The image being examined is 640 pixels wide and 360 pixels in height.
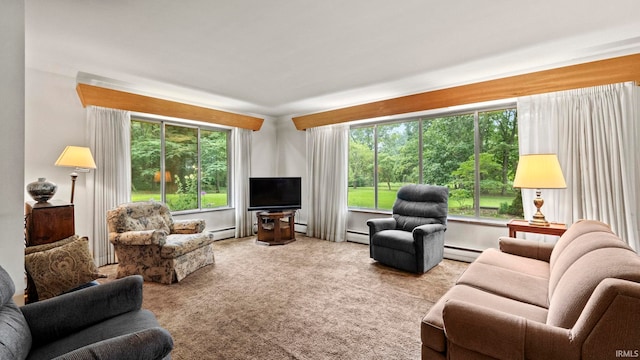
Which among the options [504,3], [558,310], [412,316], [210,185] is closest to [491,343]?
[558,310]

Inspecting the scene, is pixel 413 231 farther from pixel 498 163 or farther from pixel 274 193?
pixel 274 193

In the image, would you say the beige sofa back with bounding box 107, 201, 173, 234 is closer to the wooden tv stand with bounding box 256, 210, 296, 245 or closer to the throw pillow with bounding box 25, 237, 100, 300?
the throw pillow with bounding box 25, 237, 100, 300

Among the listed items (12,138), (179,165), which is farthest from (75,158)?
(179,165)

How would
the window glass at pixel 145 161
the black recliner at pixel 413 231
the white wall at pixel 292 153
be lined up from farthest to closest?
the white wall at pixel 292 153 → the window glass at pixel 145 161 → the black recliner at pixel 413 231

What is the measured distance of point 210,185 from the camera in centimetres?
530

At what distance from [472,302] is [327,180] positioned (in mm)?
3878

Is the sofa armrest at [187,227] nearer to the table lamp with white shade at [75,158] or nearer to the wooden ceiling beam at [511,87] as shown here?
the table lamp with white shade at [75,158]

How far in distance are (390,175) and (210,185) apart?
11.4 ft

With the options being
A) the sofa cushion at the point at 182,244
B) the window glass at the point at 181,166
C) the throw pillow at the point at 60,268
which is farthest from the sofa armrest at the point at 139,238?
the window glass at the point at 181,166

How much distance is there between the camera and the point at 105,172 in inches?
146

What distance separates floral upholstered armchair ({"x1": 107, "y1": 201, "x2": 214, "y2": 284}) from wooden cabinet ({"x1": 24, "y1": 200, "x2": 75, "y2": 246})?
66cm

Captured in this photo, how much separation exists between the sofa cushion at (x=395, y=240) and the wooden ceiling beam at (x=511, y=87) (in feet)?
6.21

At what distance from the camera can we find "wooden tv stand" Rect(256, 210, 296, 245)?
4887mm

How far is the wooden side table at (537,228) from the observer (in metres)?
2.88
